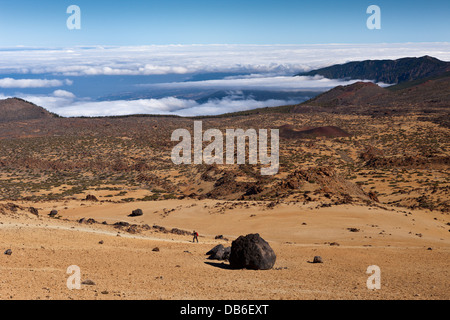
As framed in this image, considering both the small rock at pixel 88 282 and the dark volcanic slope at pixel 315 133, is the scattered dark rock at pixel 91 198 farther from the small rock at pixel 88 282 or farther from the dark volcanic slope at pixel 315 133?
the dark volcanic slope at pixel 315 133

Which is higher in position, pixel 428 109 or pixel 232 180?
pixel 428 109

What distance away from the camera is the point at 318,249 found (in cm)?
1986

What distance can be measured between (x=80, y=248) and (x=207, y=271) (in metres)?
6.07

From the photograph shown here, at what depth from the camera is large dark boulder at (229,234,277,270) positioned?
50.7ft

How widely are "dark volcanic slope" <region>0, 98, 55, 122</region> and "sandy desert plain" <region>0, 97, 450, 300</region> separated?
1334 inches

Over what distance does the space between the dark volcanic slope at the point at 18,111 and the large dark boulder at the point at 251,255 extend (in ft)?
328

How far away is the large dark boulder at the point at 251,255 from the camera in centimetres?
1545

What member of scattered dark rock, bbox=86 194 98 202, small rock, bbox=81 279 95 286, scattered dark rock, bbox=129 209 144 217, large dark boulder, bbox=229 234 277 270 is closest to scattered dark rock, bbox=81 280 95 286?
small rock, bbox=81 279 95 286

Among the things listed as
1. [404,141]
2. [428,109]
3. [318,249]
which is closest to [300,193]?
[318,249]

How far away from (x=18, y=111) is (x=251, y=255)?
10732cm

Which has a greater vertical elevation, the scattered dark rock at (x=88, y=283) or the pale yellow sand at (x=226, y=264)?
the scattered dark rock at (x=88, y=283)

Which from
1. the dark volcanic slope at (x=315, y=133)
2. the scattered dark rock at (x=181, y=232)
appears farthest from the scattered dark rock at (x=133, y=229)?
the dark volcanic slope at (x=315, y=133)
